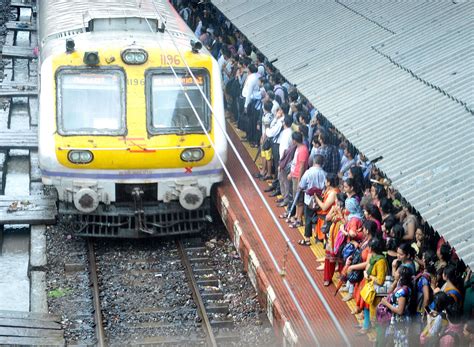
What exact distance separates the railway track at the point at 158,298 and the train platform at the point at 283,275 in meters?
0.56

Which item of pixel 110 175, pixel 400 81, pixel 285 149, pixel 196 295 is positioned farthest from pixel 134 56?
pixel 400 81

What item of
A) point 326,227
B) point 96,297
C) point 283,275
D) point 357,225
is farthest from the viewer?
point 96,297

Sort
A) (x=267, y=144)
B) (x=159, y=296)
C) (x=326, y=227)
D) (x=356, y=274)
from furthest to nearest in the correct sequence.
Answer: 1. (x=267, y=144)
2. (x=159, y=296)
3. (x=326, y=227)
4. (x=356, y=274)

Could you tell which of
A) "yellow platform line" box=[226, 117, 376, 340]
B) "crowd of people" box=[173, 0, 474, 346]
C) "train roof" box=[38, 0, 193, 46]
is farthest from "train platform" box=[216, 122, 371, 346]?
"train roof" box=[38, 0, 193, 46]

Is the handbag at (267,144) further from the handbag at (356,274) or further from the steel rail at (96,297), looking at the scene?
the handbag at (356,274)

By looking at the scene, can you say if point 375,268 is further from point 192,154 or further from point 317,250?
point 192,154

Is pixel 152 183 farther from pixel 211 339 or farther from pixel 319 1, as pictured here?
pixel 319 1

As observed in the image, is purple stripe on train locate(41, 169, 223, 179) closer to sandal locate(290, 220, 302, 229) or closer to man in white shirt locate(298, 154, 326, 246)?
sandal locate(290, 220, 302, 229)

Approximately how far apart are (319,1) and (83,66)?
490 centimetres

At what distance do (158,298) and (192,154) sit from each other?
1.98 m

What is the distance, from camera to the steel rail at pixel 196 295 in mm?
11227

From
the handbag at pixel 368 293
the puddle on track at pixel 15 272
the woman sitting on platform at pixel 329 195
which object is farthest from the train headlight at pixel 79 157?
the handbag at pixel 368 293

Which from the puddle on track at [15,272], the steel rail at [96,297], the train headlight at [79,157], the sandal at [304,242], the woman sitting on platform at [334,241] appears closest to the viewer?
the woman sitting on platform at [334,241]

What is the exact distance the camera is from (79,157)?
12852 millimetres
